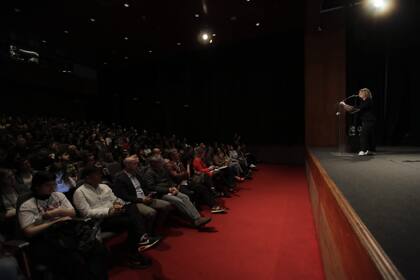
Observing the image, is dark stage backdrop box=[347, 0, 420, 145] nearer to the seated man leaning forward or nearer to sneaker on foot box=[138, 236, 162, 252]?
the seated man leaning forward

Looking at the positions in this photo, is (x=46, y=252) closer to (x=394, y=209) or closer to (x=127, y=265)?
(x=127, y=265)

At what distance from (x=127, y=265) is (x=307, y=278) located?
1.55m

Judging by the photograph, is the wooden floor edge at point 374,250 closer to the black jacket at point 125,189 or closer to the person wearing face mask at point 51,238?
the person wearing face mask at point 51,238

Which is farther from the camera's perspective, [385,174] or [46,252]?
[385,174]

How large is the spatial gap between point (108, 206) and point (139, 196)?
25.6 inches

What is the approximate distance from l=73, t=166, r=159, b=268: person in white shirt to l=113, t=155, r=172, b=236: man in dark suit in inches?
11.7

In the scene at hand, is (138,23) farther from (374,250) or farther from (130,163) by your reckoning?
(374,250)

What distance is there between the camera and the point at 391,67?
7430mm

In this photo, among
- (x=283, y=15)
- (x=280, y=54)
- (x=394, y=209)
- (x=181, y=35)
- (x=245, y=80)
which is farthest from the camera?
(x=245, y=80)

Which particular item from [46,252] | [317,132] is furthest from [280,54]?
[46,252]

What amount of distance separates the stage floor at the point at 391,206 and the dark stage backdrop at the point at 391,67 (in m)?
4.78

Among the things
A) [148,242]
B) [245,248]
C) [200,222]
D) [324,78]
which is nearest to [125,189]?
[148,242]

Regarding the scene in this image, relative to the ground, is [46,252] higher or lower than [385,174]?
lower

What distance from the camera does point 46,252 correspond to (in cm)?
205
